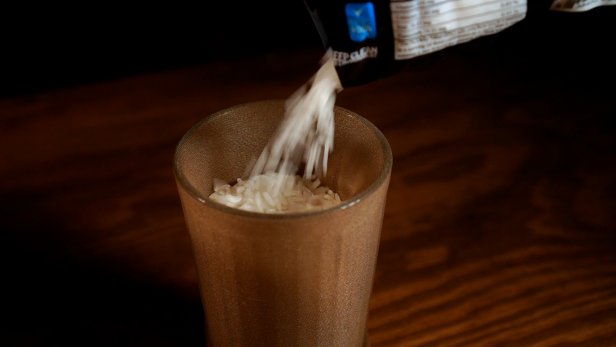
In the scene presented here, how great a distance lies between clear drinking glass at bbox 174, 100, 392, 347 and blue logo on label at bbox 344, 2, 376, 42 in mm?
65

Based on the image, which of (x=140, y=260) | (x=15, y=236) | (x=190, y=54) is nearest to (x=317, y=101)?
(x=140, y=260)

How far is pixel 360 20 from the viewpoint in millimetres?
391

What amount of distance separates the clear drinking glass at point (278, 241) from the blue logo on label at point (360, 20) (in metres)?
0.06

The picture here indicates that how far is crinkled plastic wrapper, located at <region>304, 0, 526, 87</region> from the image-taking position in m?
0.39

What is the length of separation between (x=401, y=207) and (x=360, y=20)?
313mm

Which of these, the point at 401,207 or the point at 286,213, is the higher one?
the point at 286,213

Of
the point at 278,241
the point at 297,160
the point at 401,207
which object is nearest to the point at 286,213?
the point at 278,241

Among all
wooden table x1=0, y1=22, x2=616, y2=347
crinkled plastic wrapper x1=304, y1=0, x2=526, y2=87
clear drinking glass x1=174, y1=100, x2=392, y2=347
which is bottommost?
wooden table x1=0, y1=22, x2=616, y2=347

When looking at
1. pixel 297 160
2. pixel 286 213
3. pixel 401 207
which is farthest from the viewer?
pixel 401 207

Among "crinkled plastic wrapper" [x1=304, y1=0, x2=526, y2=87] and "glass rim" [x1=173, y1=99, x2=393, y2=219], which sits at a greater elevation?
"crinkled plastic wrapper" [x1=304, y1=0, x2=526, y2=87]

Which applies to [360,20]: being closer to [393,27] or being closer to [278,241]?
[393,27]

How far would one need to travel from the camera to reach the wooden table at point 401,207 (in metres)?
0.56

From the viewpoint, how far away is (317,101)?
0.44m

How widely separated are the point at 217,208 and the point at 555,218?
0.43 metres
